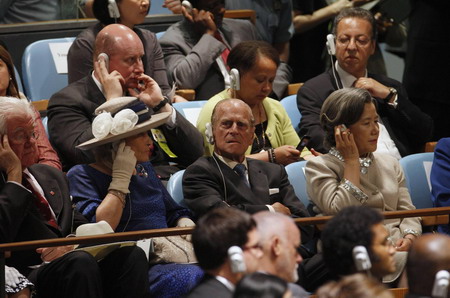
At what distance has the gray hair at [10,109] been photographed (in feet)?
13.8

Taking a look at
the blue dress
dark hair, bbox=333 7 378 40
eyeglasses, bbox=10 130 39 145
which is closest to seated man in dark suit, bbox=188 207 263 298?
the blue dress

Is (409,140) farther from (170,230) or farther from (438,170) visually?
(170,230)

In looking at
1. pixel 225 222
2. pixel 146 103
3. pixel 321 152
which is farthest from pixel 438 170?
pixel 225 222

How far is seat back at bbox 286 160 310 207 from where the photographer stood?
485 cm

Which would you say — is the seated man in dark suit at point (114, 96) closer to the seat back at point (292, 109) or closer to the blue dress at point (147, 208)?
the blue dress at point (147, 208)

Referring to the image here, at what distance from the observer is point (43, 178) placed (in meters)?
4.36

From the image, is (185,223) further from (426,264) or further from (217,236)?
(426,264)

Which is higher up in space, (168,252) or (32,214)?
(32,214)

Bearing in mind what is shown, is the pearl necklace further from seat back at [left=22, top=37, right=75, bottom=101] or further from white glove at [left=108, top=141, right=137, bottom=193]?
seat back at [left=22, top=37, right=75, bottom=101]

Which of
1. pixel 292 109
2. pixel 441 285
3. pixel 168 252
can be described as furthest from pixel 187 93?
pixel 441 285

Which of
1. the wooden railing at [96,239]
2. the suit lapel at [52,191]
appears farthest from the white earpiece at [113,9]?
the wooden railing at [96,239]

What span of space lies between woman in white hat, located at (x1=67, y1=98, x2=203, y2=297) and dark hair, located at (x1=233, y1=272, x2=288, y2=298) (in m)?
1.33

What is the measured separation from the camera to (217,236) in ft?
10.9

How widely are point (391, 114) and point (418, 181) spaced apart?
0.59 metres
